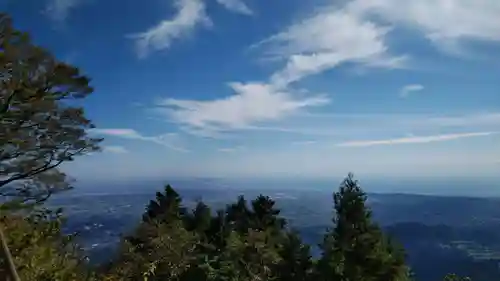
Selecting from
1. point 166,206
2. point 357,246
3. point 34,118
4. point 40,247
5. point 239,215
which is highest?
→ point 34,118

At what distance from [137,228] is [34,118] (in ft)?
50.1

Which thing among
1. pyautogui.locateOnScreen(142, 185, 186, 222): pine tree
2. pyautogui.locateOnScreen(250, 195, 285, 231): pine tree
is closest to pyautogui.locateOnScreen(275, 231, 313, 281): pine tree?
pyautogui.locateOnScreen(250, 195, 285, 231): pine tree

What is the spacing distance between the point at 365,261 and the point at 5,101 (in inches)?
521

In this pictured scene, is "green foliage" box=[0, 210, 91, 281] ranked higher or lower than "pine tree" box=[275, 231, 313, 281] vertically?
higher

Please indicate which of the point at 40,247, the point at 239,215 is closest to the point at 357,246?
the point at 239,215

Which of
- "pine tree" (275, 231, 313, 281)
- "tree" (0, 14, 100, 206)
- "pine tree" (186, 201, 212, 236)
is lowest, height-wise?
"pine tree" (275, 231, 313, 281)

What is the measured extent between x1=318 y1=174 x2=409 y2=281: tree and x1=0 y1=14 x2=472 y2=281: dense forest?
4 cm

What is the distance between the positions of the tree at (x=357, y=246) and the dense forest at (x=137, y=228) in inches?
1.4

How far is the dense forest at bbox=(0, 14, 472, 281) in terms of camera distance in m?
8.27

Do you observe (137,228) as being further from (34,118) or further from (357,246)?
(34,118)

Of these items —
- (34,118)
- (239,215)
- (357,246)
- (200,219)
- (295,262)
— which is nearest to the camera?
(34,118)

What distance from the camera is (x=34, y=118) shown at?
28.4 ft

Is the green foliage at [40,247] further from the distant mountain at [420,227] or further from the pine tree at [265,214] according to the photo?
the pine tree at [265,214]

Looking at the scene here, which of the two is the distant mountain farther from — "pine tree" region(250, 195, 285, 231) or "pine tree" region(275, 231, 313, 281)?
"pine tree" region(275, 231, 313, 281)
